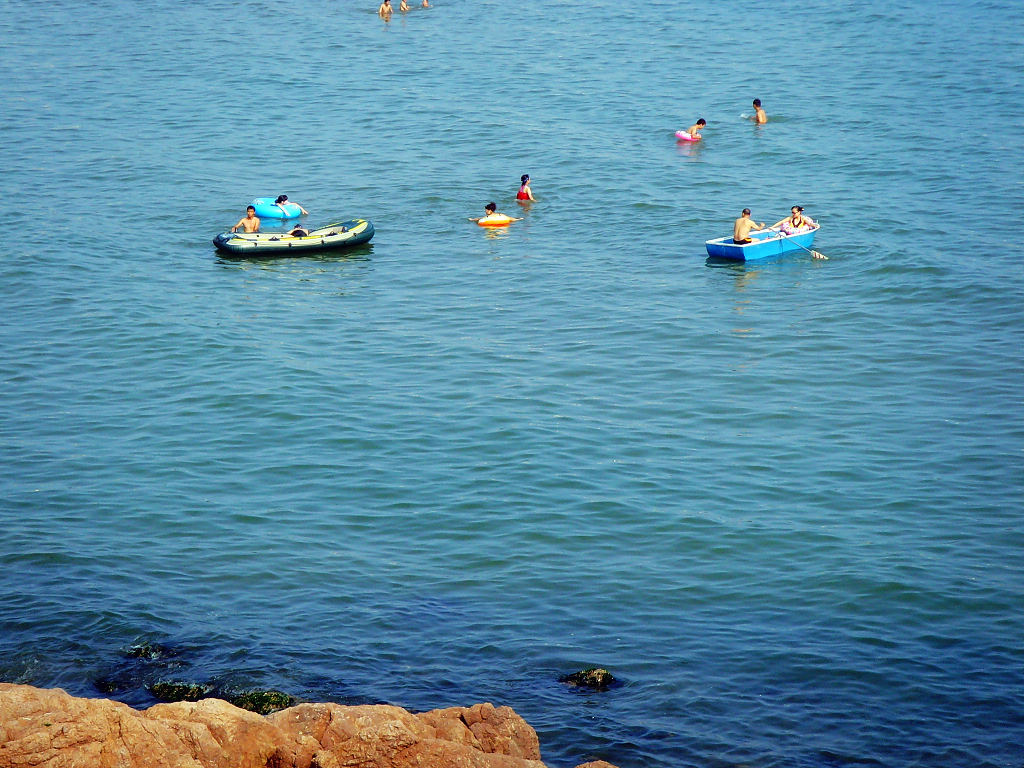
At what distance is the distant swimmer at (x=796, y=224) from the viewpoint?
25.4 metres

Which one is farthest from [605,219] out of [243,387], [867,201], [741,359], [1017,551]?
[1017,551]

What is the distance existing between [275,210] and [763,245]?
38.1 feet

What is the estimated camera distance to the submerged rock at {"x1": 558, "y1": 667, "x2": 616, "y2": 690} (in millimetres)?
11531

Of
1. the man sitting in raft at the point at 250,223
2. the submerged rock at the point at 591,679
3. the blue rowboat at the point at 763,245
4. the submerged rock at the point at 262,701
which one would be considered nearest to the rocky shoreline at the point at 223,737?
the submerged rock at the point at 262,701

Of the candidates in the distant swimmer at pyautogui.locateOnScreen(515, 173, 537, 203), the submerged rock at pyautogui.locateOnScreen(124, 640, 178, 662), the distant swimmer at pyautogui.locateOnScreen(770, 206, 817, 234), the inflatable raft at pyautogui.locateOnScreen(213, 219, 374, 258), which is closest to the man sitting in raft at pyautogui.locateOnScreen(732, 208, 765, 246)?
the distant swimmer at pyautogui.locateOnScreen(770, 206, 817, 234)

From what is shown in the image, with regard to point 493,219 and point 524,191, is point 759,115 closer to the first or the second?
point 524,191

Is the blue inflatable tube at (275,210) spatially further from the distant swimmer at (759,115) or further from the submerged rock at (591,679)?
the submerged rock at (591,679)

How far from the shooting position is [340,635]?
1260 cm

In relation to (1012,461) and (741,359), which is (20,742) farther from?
(741,359)

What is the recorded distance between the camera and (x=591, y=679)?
11.6m

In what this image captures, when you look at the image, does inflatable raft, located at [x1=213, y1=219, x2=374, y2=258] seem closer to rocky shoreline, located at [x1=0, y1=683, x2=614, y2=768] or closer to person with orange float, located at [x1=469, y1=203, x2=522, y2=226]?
person with orange float, located at [x1=469, y1=203, x2=522, y2=226]

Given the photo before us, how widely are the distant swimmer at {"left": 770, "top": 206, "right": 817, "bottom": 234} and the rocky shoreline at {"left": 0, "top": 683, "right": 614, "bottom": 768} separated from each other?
18.5 m

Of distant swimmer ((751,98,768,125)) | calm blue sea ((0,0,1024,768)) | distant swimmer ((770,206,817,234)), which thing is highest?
distant swimmer ((751,98,768,125))

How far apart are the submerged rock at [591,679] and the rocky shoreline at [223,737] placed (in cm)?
261
